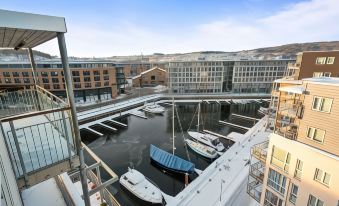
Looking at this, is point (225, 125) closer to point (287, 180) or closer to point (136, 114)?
point (136, 114)

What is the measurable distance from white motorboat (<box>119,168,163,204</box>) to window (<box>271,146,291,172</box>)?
31.6ft

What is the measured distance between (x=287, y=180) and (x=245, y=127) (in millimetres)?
23516

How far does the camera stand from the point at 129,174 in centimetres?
1742

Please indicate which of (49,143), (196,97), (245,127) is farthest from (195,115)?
(49,143)

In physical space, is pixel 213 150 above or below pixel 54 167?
below

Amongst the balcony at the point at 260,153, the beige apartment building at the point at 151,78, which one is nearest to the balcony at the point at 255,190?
the balcony at the point at 260,153

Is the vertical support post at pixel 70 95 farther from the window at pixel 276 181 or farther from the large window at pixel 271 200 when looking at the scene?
the large window at pixel 271 200

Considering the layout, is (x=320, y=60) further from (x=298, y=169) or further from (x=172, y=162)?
(x=172, y=162)

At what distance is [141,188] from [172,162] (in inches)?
187

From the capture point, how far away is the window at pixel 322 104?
819 centimetres

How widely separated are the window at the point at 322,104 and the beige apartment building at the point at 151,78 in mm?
62733

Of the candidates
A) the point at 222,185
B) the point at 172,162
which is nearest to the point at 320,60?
the point at 222,185

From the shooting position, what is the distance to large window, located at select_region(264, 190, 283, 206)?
10262 mm

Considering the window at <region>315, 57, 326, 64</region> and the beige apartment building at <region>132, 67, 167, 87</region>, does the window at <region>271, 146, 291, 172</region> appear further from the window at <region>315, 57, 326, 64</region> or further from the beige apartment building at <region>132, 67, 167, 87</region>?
the beige apartment building at <region>132, 67, 167, 87</region>
